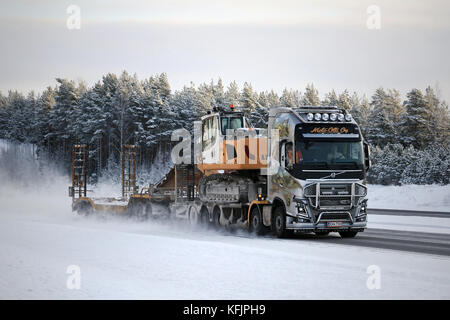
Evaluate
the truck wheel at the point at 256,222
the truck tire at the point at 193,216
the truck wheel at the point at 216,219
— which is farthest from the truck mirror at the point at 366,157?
the truck tire at the point at 193,216

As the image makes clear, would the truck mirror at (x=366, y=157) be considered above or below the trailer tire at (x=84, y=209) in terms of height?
above

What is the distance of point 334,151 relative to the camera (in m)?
19.4

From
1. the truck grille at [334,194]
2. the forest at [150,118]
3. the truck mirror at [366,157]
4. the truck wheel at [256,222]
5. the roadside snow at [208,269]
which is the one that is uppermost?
the forest at [150,118]

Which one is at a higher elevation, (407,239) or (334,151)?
(334,151)

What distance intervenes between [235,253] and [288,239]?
179 inches

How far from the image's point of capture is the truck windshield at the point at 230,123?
78.0ft

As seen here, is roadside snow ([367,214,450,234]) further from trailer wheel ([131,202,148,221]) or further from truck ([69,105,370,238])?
trailer wheel ([131,202,148,221])

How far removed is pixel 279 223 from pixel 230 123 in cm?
533

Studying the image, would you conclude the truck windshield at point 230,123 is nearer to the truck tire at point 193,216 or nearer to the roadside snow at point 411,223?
the truck tire at point 193,216

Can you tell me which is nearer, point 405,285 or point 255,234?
point 405,285

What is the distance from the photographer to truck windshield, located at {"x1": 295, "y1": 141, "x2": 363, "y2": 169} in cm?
1916
